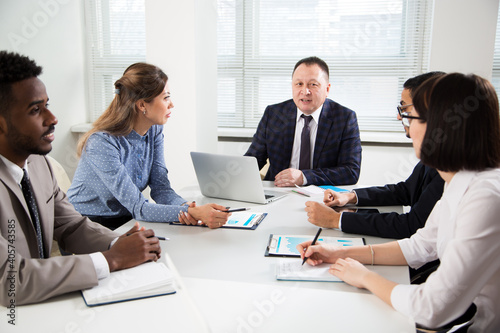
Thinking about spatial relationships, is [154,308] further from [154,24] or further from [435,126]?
[154,24]

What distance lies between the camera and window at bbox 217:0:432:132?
4.02m

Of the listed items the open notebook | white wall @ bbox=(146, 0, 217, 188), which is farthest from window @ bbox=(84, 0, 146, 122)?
the open notebook

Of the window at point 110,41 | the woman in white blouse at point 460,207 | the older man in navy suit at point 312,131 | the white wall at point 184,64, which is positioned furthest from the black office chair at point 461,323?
the window at point 110,41

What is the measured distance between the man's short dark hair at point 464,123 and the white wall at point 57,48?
330 cm

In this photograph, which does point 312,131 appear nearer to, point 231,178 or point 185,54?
point 231,178

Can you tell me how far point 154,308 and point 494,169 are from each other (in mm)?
992

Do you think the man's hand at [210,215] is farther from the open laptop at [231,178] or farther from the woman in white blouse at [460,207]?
the woman in white blouse at [460,207]

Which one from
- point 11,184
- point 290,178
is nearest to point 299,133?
point 290,178

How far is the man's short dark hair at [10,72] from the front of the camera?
4.22 feet

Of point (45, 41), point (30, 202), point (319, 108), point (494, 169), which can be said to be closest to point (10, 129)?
point (30, 202)

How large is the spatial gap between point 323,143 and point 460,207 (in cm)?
180

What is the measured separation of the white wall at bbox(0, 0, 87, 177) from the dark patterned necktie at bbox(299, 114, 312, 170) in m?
2.29

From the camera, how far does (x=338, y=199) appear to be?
2182mm

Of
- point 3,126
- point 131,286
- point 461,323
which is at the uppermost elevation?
point 3,126
